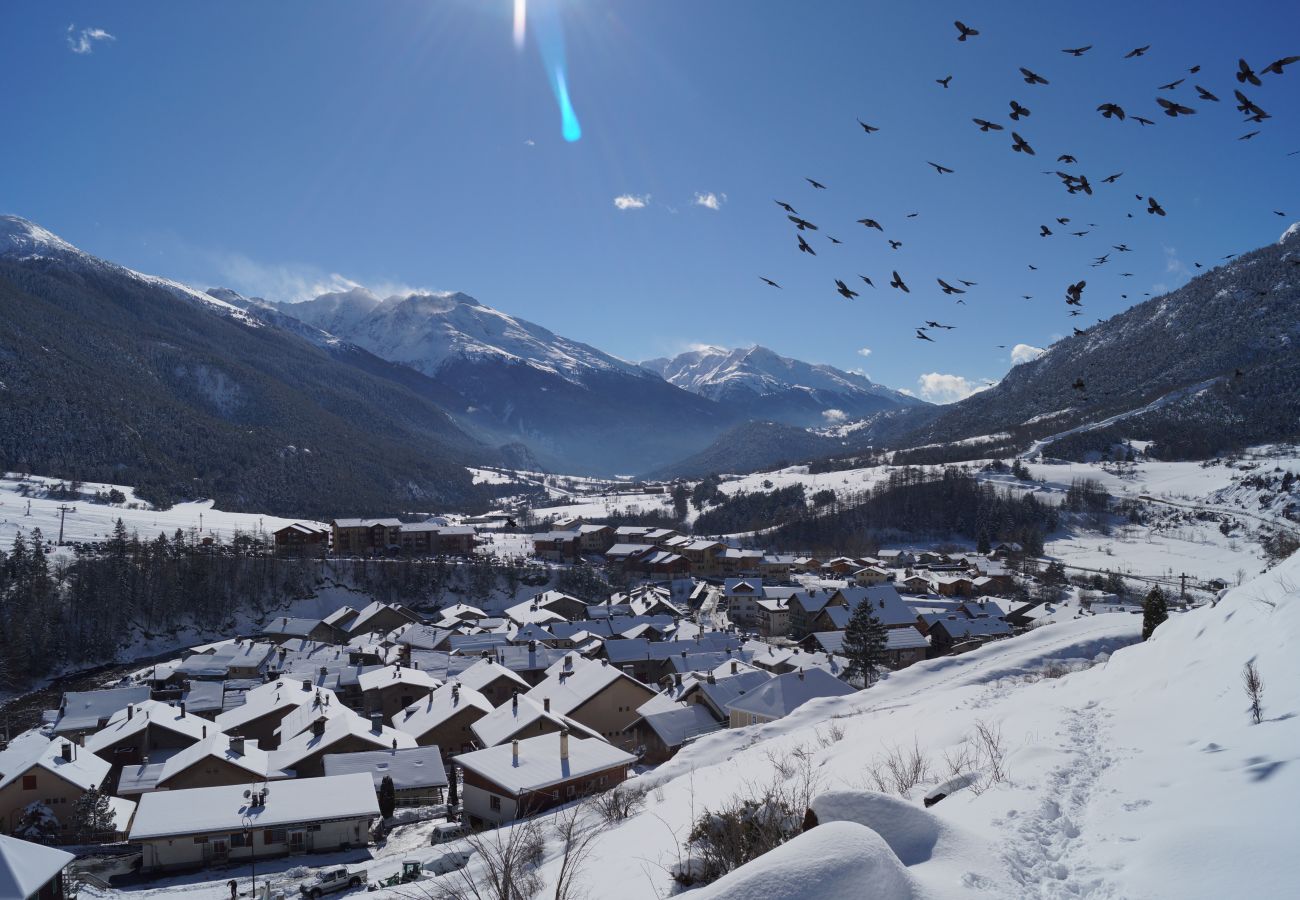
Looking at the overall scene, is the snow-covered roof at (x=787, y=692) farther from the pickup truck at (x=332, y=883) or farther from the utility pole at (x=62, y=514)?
the utility pole at (x=62, y=514)

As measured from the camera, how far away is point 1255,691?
7.93 meters

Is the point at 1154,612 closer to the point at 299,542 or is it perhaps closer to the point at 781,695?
the point at 781,695

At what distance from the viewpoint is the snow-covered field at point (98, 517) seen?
7919 cm

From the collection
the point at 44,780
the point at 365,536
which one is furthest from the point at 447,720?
the point at 365,536

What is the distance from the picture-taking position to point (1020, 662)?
2592 cm

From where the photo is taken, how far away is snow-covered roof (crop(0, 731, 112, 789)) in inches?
1096

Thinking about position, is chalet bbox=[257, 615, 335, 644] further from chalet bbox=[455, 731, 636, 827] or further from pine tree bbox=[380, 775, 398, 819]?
chalet bbox=[455, 731, 636, 827]

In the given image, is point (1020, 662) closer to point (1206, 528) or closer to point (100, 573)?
point (100, 573)

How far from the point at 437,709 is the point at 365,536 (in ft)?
222

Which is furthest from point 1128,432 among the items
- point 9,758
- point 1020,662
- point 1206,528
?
point 9,758

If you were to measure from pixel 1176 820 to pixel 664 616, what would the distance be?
59.2 meters

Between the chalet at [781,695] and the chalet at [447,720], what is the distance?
535 inches

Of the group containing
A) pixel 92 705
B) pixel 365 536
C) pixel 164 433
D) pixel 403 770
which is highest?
pixel 164 433

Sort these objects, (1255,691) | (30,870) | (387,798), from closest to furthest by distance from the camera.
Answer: (1255,691) < (30,870) < (387,798)
